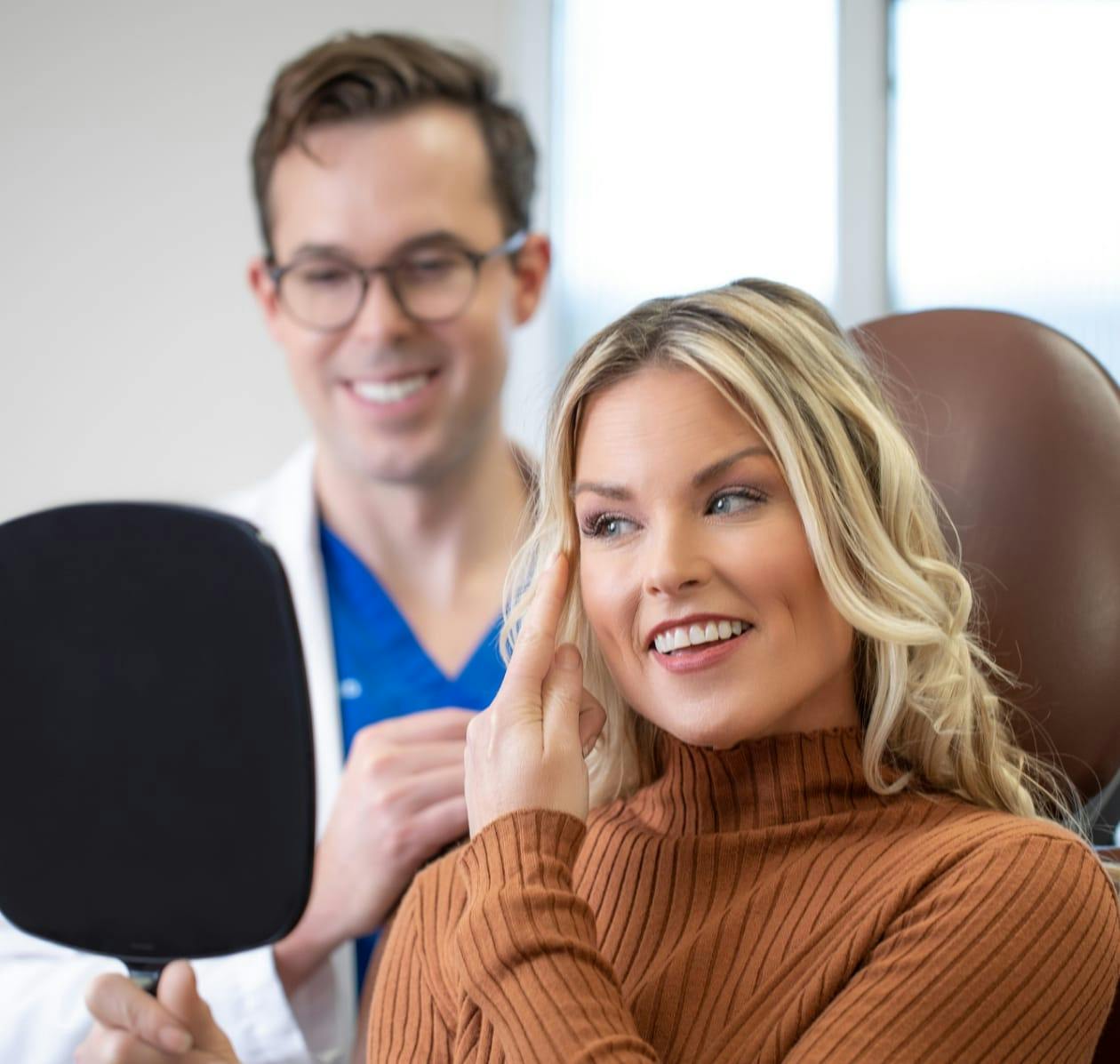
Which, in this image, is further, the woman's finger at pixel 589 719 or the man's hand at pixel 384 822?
the man's hand at pixel 384 822

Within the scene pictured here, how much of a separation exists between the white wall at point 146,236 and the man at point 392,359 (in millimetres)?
916

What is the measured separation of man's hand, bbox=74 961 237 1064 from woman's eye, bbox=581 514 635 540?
41 centimetres

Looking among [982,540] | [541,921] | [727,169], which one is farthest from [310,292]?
[727,169]

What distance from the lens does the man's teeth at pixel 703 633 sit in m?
0.88

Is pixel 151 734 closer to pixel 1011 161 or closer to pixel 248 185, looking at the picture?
pixel 1011 161

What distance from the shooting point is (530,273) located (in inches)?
71.8

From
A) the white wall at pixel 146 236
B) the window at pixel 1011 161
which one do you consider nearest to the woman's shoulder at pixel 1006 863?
the window at pixel 1011 161

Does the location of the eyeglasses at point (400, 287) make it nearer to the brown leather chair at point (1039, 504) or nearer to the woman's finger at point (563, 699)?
the brown leather chair at point (1039, 504)

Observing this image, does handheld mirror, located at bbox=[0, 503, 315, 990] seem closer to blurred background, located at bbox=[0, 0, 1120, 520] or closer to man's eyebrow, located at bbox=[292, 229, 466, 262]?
man's eyebrow, located at bbox=[292, 229, 466, 262]

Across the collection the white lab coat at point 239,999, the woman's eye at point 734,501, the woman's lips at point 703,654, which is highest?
the woman's eye at point 734,501

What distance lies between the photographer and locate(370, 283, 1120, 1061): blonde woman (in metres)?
0.79

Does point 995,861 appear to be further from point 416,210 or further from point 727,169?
point 727,169

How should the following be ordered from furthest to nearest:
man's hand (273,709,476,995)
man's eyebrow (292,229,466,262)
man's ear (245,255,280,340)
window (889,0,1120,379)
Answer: window (889,0,1120,379)
man's ear (245,255,280,340)
man's eyebrow (292,229,466,262)
man's hand (273,709,476,995)

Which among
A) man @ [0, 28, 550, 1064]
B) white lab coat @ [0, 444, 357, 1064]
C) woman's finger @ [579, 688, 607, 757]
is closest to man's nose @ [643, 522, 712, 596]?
woman's finger @ [579, 688, 607, 757]
